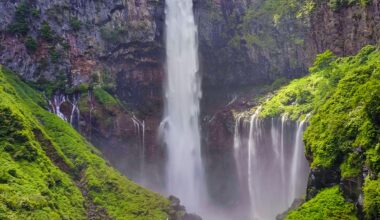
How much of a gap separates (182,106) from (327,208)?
109ft

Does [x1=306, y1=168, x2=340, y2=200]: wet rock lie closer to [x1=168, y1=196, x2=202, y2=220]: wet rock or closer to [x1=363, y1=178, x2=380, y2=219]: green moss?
[x1=363, y1=178, x2=380, y2=219]: green moss

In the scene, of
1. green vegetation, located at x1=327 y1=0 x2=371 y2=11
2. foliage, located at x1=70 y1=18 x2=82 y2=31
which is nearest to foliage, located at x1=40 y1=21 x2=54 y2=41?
foliage, located at x1=70 y1=18 x2=82 y2=31

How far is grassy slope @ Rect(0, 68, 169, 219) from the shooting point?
30.2 metres

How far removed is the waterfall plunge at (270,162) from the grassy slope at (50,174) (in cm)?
1303

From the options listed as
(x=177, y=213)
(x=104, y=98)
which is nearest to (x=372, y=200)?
(x=177, y=213)

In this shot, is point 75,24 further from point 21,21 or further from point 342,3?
point 342,3

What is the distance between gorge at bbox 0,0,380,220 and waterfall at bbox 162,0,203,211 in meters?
0.14

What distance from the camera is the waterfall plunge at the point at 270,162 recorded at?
43.6 metres

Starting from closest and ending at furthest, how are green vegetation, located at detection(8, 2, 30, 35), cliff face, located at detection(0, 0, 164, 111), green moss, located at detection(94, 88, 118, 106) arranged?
1. green vegetation, located at detection(8, 2, 30, 35)
2. cliff face, located at detection(0, 0, 164, 111)
3. green moss, located at detection(94, 88, 118, 106)

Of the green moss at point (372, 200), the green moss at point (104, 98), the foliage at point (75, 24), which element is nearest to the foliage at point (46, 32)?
the foliage at point (75, 24)

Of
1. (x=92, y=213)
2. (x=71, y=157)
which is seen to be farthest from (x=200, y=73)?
(x=92, y=213)

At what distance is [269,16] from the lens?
58219 millimetres

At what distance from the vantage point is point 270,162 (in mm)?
48344

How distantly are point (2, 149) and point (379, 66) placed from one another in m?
26.4
